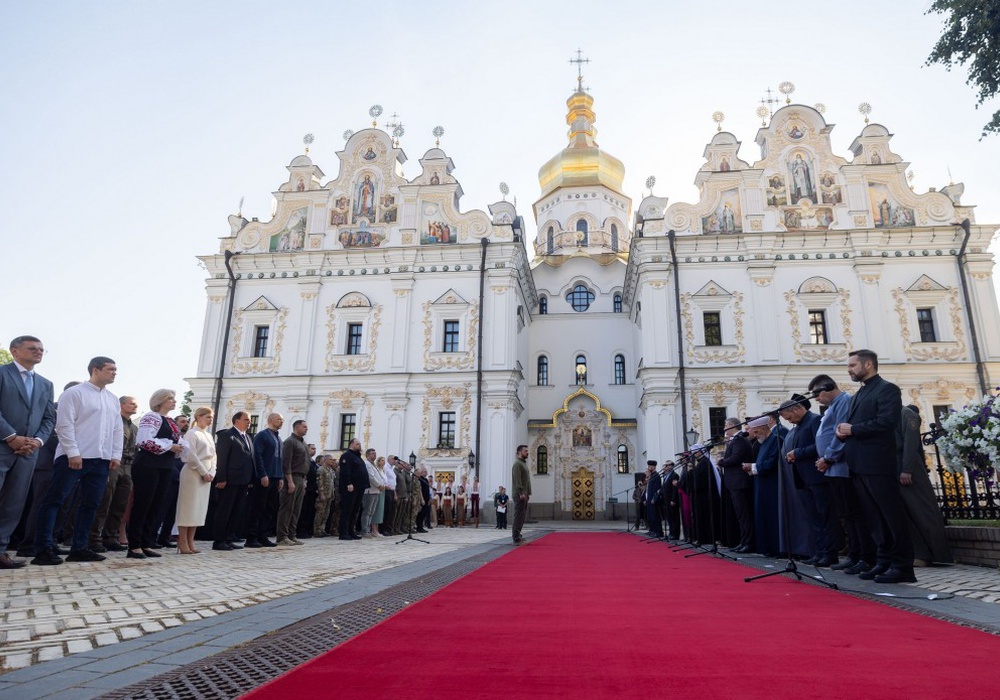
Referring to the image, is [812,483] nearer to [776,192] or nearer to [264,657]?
[264,657]

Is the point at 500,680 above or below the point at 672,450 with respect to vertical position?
below

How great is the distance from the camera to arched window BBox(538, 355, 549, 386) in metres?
28.9

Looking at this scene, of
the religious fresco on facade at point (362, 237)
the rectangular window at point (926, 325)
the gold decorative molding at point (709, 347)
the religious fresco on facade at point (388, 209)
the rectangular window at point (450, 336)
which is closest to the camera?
the rectangular window at point (926, 325)

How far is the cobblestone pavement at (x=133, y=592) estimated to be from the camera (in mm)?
2934

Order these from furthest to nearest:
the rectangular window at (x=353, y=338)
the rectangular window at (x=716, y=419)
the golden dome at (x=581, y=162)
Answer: the golden dome at (x=581, y=162)
the rectangular window at (x=353, y=338)
the rectangular window at (x=716, y=419)

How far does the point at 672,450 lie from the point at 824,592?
1820 centimetres

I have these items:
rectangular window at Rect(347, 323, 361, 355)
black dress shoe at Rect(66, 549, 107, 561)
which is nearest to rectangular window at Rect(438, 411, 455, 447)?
rectangular window at Rect(347, 323, 361, 355)

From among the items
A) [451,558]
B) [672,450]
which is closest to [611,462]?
[672,450]

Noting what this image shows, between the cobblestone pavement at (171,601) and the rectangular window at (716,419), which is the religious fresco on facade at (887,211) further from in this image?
the cobblestone pavement at (171,601)

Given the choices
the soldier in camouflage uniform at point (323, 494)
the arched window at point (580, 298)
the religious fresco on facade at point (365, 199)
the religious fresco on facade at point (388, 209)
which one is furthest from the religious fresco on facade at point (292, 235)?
the soldier in camouflage uniform at point (323, 494)

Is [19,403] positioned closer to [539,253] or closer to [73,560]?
[73,560]

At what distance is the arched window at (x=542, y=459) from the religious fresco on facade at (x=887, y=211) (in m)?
15.9

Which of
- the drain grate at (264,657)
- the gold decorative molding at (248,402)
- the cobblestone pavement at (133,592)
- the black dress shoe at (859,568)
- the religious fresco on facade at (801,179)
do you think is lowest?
the cobblestone pavement at (133,592)

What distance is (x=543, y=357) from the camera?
1156 inches
